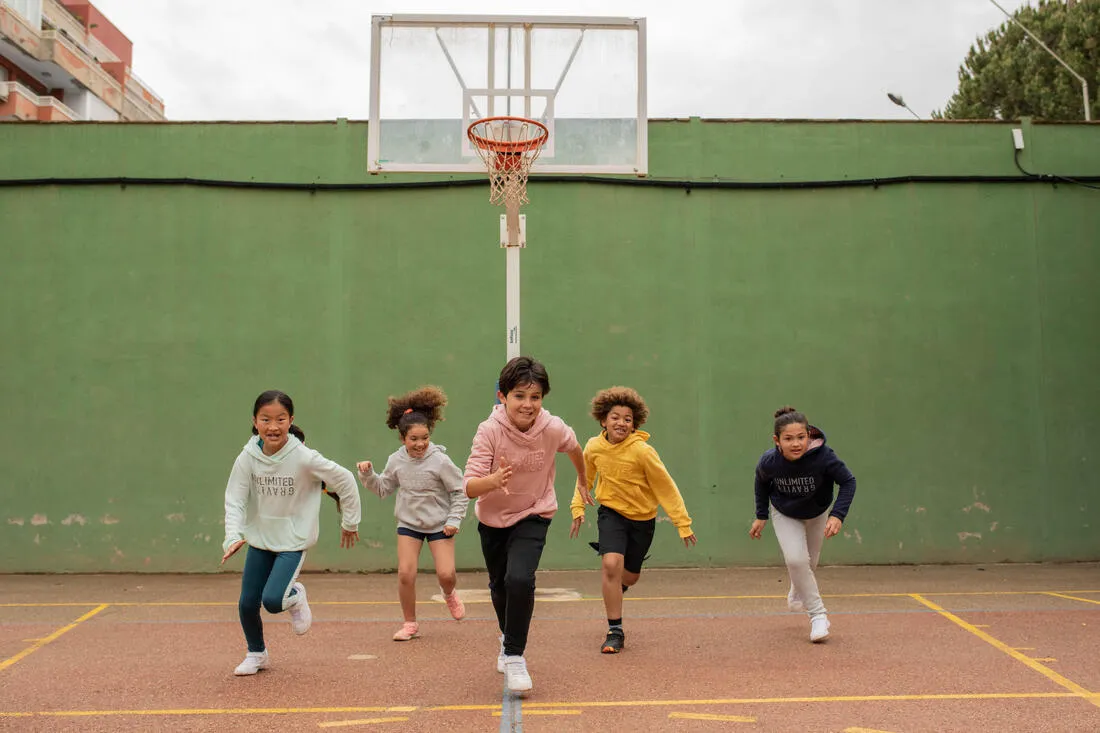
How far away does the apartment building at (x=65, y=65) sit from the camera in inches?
1163

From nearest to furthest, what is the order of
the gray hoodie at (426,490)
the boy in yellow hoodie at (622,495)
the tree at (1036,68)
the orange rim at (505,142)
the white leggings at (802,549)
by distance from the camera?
the boy in yellow hoodie at (622,495) < the white leggings at (802,549) < the gray hoodie at (426,490) < the orange rim at (505,142) < the tree at (1036,68)

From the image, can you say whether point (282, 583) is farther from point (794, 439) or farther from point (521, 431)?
point (794, 439)

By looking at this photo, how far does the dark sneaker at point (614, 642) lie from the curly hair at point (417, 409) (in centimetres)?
181

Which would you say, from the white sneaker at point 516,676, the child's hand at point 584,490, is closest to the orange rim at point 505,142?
the child's hand at point 584,490

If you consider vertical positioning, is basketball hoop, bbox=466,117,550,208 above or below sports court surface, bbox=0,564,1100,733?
above

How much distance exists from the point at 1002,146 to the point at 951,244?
120cm

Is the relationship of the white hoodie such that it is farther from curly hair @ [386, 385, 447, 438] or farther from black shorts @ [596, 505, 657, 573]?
black shorts @ [596, 505, 657, 573]

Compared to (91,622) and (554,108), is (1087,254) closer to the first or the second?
(554,108)

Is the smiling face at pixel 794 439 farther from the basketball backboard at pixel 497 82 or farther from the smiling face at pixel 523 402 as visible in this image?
the basketball backboard at pixel 497 82

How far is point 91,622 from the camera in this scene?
7273 millimetres

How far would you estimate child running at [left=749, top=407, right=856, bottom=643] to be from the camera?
6332 millimetres

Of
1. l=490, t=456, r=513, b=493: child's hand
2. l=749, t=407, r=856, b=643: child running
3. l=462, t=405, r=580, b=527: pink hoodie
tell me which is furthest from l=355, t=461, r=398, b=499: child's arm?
l=749, t=407, r=856, b=643: child running

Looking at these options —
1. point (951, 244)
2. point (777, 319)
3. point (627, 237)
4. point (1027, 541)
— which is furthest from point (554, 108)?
point (1027, 541)

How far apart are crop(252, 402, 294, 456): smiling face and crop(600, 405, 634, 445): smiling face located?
200 centimetres
